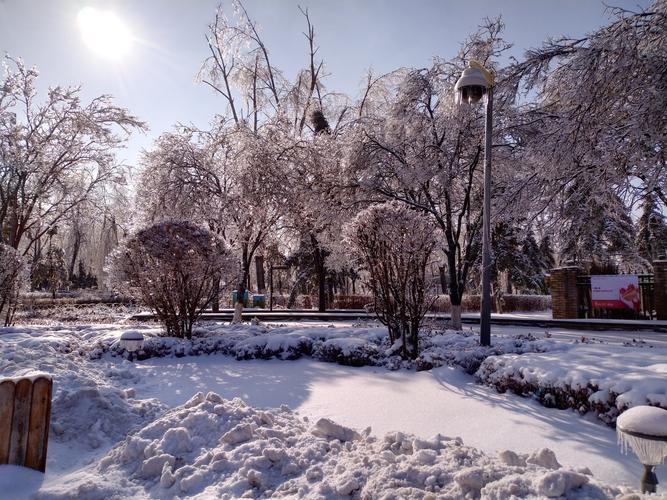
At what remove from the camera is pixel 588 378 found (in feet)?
16.1

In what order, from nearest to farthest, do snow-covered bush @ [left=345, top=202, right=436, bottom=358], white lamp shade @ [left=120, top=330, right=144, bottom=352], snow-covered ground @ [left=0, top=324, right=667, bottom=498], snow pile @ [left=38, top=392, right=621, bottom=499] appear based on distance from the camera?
snow pile @ [left=38, top=392, right=621, bottom=499]
snow-covered ground @ [left=0, top=324, right=667, bottom=498]
snow-covered bush @ [left=345, top=202, right=436, bottom=358]
white lamp shade @ [left=120, top=330, right=144, bottom=352]

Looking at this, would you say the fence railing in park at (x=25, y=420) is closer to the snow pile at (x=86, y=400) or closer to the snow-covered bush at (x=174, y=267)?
the snow pile at (x=86, y=400)

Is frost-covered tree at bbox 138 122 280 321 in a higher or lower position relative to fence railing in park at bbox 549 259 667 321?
higher

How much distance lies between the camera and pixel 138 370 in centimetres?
756

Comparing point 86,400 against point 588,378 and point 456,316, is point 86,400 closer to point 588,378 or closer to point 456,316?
point 588,378

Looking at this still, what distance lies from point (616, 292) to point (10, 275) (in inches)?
713

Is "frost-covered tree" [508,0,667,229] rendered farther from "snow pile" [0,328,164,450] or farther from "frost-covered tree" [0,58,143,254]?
"frost-covered tree" [0,58,143,254]

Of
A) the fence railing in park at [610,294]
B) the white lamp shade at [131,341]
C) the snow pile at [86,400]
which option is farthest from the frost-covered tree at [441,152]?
the snow pile at [86,400]

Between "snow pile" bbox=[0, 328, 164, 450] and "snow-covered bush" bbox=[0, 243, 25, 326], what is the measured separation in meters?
5.13

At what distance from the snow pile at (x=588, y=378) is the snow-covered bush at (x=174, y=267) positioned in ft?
20.3

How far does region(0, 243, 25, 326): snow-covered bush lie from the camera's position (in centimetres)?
1162

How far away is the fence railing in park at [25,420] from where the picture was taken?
3.46 meters

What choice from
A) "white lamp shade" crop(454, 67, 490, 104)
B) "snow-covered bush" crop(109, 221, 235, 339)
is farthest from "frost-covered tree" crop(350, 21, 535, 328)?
"snow-covered bush" crop(109, 221, 235, 339)

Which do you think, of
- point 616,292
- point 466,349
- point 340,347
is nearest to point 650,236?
point 616,292
